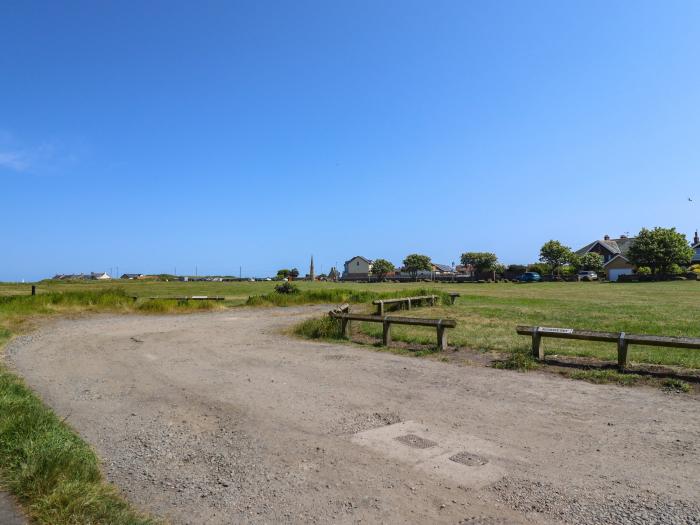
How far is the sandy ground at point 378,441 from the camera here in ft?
15.1

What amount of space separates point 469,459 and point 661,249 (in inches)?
2778

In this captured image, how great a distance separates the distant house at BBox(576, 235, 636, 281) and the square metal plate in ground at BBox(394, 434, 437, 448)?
274 feet

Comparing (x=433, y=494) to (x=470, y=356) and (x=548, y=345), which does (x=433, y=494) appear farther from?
(x=548, y=345)

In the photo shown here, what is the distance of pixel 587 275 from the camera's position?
75.9 metres

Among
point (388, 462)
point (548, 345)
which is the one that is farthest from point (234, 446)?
point (548, 345)

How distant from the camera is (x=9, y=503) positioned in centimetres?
413

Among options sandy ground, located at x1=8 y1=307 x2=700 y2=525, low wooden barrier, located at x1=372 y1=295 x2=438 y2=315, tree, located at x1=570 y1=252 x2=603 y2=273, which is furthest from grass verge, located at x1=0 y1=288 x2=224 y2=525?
tree, located at x1=570 y1=252 x2=603 y2=273

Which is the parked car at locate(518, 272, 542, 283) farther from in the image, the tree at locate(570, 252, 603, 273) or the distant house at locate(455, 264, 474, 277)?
the distant house at locate(455, 264, 474, 277)

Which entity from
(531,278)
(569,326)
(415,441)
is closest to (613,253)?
(531,278)

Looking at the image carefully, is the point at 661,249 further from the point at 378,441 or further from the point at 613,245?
the point at 378,441

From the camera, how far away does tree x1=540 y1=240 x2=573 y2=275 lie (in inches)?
3164

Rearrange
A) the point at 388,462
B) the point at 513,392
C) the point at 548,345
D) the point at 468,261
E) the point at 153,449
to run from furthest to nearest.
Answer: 1. the point at 468,261
2. the point at 548,345
3. the point at 513,392
4. the point at 153,449
5. the point at 388,462

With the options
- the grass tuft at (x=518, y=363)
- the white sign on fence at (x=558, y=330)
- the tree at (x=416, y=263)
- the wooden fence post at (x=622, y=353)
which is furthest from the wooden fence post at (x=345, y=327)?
the tree at (x=416, y=263)

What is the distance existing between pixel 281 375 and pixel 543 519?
655 cm
